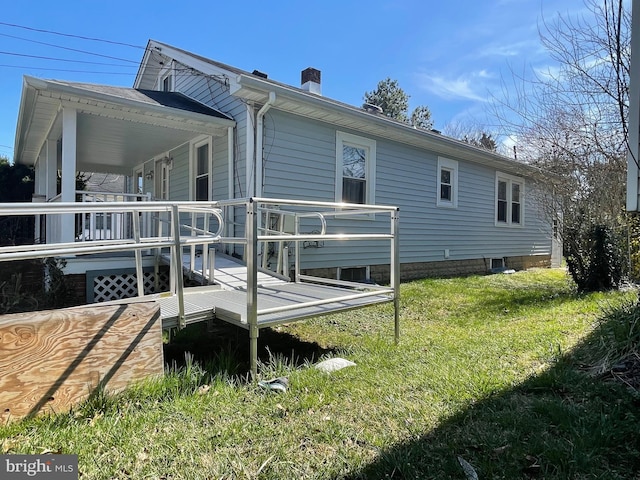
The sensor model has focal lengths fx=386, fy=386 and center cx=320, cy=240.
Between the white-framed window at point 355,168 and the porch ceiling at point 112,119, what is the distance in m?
2.32

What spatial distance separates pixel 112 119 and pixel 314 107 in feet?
11.1

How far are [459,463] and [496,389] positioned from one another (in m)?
1.05

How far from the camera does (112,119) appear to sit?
6379 mm

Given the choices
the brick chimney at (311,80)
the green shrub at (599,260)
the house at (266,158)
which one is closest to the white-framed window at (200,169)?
the house at (266,158)

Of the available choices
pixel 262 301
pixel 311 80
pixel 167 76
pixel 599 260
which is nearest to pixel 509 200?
pixel 599 260

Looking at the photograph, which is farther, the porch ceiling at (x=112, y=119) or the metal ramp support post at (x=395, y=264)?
the porch ceiling at (x=112, y=119)

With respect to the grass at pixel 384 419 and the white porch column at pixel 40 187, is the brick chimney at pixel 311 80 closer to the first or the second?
the white porch column at pixel 40 187

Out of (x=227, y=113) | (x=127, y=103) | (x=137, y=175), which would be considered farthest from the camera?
(x=137, y=175)

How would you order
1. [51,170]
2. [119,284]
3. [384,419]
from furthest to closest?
[51,170] < [119,284] < [384,419]

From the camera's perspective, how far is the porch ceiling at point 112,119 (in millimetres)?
5578

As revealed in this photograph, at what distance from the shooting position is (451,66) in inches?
543

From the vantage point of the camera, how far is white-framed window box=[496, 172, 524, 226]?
12454mm

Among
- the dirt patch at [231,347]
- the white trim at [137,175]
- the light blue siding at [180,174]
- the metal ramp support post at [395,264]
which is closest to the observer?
the dirt patch at [231,347]

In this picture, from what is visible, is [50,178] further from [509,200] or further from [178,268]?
[509,200]
